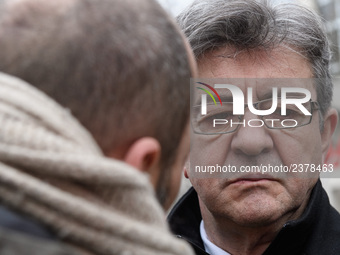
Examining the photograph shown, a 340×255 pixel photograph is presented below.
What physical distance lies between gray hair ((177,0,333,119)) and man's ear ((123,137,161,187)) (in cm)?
168

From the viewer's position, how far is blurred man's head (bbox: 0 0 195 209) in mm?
1118

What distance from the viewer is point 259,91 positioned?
269cm

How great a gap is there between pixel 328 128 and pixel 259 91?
0.54m

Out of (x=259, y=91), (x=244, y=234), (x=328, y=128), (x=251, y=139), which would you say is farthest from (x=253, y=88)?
(x=244, y=234)

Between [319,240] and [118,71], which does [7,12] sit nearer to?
[118,71]

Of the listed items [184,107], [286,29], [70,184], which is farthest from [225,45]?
[70,184]

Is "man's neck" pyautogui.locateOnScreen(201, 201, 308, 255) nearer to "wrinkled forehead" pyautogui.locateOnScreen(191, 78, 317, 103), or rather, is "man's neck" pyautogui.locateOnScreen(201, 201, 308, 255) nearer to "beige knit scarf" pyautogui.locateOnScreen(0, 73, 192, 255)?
"wrinkled forehead" pyautogui.locateOnScreen(191, 78, 317, 103)

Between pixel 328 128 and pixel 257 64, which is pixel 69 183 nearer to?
pixel 257 64

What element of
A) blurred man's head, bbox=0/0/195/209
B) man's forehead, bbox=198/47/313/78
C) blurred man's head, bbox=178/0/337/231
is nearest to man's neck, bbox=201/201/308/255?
blurred man's head, bbox=178/0/337/231

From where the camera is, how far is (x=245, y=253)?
265 cm

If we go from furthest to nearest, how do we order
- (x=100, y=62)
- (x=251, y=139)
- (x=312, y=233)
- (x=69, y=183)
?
(x=251, y=139)
(x=312, y=233)
(x=100, y=62)
(x=69, y=183)

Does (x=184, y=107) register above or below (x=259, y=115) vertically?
below

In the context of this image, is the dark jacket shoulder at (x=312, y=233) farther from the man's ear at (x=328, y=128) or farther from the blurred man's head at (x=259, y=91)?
the man's ear at (x=328, y=128)

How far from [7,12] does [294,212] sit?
184 cm
